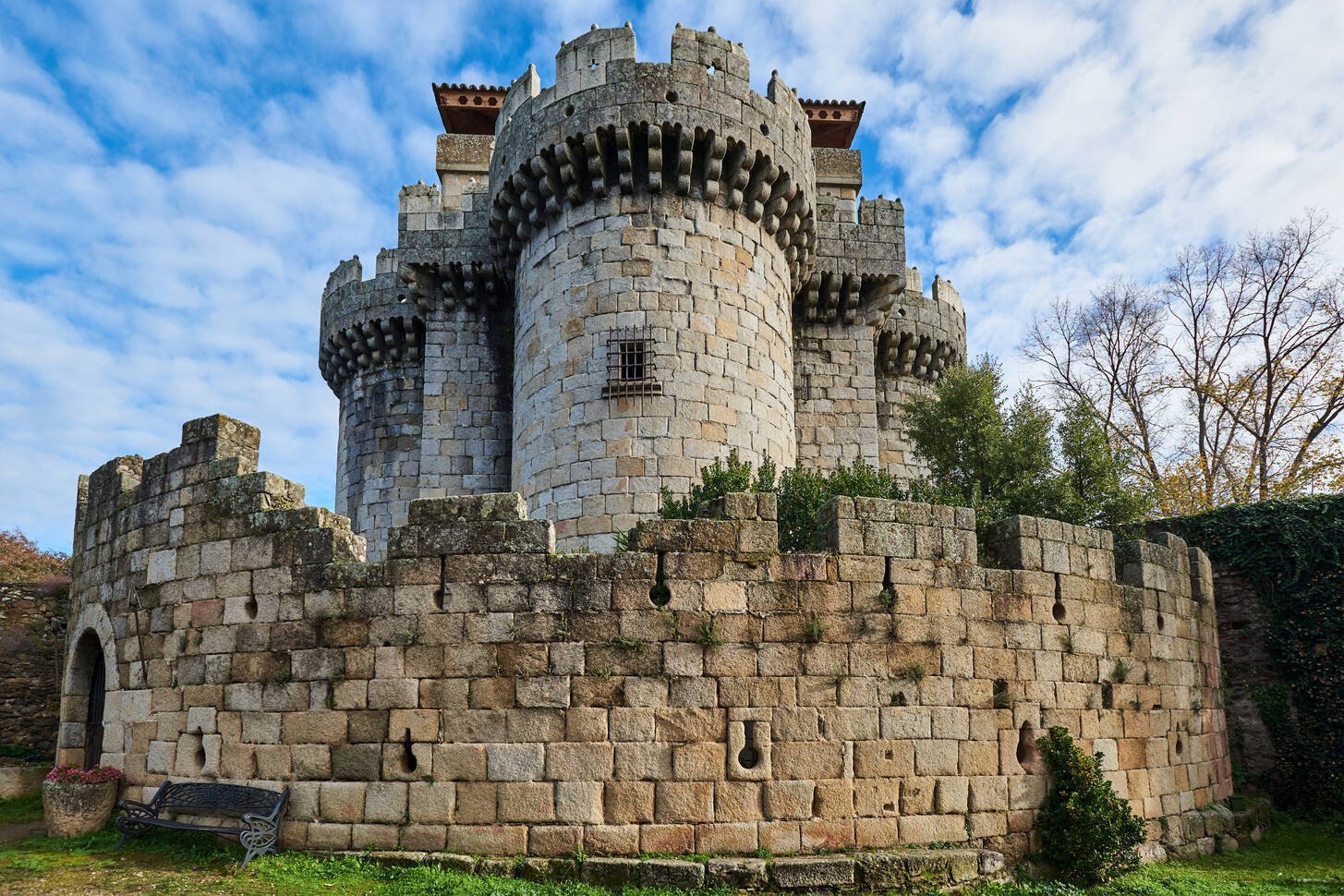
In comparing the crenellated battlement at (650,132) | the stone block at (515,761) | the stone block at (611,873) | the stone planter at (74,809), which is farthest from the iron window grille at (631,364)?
the stone planter at (74,809)

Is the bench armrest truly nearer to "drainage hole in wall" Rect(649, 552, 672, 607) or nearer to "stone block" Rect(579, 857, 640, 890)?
"stone block" Rect(579, 857, 640, 890)

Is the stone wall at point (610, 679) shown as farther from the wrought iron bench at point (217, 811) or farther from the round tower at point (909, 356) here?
the round tower at point (909, 356)

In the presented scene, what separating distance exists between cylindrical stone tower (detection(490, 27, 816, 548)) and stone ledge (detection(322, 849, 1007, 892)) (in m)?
4.90

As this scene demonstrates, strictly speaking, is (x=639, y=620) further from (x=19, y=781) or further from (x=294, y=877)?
(x=19, y=781)

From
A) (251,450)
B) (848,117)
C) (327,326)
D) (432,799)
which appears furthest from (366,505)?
(848,117)

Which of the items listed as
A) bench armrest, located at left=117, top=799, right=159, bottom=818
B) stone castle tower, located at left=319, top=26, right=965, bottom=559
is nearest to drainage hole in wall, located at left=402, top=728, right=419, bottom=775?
bench armrest, located at left=117, top=799, right=159, bottom=818

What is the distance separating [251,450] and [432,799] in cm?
446

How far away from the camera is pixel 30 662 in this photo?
1418 centimetres

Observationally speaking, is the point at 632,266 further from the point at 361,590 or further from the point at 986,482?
the point at 986,482

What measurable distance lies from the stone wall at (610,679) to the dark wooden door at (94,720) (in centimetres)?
218

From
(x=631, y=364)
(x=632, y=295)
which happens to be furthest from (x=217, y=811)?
(x=632, y=295)

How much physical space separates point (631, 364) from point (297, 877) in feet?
24.1

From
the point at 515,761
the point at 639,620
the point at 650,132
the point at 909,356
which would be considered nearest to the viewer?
the point at 515,761

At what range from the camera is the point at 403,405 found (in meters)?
18.0
